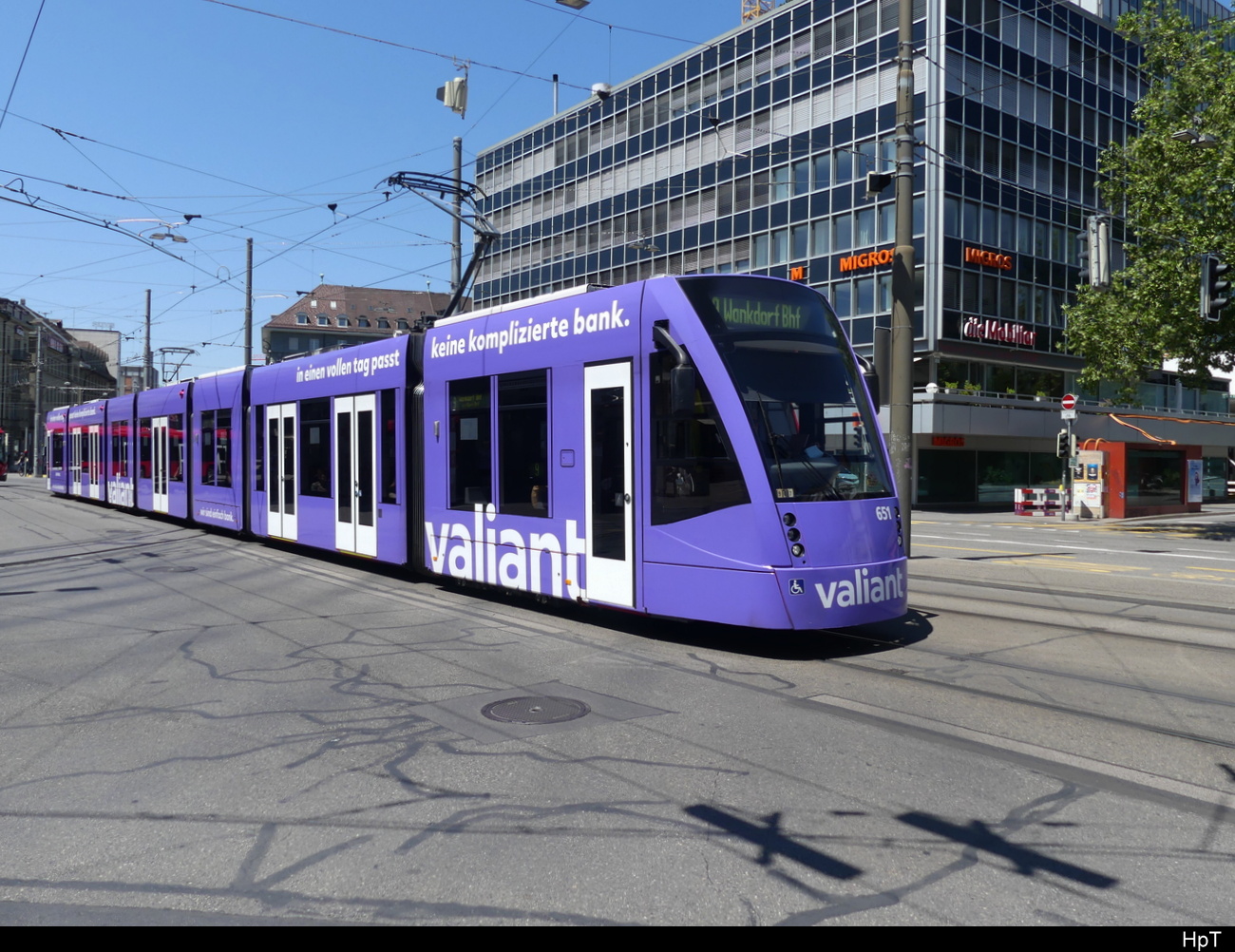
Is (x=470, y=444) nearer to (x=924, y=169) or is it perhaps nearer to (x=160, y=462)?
(x=160, y=462)

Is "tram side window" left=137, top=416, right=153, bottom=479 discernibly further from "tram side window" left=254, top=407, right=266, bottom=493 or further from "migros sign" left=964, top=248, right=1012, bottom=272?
"migros sign" left=964, top=248, right=1012, bottom=272

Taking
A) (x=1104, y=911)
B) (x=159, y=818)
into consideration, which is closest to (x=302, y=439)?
(x=159, y=818)

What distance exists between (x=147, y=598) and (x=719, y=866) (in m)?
9.00

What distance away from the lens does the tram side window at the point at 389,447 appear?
39.0ft

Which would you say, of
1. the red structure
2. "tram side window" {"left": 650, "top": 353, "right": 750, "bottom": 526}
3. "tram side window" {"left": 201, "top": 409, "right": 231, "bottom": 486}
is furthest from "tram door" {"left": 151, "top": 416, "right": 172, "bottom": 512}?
the red structure

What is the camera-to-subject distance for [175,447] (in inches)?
814

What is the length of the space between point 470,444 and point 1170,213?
21882mm

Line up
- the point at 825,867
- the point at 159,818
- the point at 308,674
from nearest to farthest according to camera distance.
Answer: the point at 825,867 → the point at 159,818 → the point at 308,674

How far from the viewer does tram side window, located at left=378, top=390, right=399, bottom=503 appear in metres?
11.9

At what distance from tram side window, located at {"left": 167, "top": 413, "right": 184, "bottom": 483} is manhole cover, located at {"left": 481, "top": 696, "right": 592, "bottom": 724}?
15.9m

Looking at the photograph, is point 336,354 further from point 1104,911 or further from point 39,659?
point 1104,911

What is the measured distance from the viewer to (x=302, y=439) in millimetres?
14461

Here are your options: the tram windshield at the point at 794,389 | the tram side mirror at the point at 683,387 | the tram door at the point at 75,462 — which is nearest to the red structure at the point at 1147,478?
the tram windshield at the point at 794,389

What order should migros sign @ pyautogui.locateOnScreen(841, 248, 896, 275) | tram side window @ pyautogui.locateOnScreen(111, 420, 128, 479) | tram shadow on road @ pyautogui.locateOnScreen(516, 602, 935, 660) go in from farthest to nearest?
1. migros sign @ pyautogui.locateOnScreen(841, 248, 896, 275)
2. tram side window @ pyautogui.locateOnScreen(111, 420, 128, 479)
3. tram shadow on road @ pyautogui.locateOnScreen(516, 602, 935, 660)
